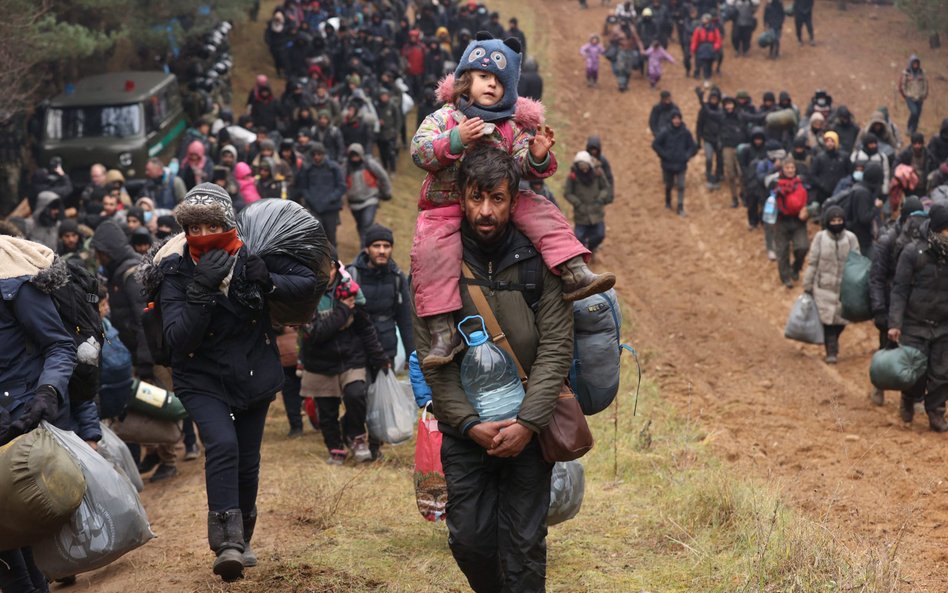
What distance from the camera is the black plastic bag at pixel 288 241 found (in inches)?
227

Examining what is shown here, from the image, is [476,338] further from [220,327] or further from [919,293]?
[919,293]

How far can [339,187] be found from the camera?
16.2m

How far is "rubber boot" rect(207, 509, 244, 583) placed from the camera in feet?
18.1

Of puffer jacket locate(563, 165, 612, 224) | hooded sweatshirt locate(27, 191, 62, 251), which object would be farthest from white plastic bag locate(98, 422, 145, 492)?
puffer jacket locate(563, 165, 612, 224)

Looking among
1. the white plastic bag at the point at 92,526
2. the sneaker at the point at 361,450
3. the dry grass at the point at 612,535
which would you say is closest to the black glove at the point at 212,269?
the white plastic bag at the point at 92,526

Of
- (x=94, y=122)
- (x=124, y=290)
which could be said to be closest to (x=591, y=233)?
(x=94, y=122)

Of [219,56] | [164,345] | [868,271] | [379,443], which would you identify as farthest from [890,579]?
[219,56]

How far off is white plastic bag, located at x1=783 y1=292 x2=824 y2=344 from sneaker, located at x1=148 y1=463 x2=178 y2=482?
733cm

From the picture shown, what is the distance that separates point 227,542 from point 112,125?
578 inches

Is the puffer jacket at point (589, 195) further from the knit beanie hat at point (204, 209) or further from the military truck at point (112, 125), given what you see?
the knit beanie hat at point (204, 209)

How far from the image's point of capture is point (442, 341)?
15.7 ft

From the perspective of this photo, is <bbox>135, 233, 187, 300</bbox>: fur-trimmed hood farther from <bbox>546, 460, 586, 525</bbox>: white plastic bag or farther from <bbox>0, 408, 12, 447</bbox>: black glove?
<bbox>546, 460, 586, 525</bbox>: white plastic bag

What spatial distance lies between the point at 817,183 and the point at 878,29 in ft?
62.6

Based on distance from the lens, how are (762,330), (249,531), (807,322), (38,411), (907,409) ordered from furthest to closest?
(762,330) → (807,322) → (907,409) → (249,531) → (38,411)
